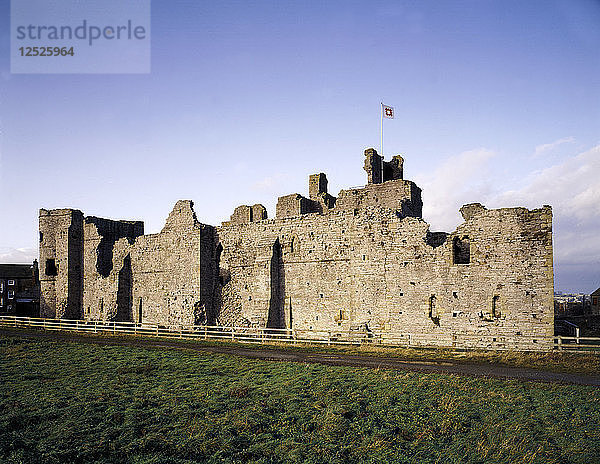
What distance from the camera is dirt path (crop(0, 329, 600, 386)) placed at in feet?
48.8

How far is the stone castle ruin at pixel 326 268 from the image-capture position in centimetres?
2041

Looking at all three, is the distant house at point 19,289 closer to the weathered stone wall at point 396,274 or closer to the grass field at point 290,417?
the weathered stone wall at point 396,274

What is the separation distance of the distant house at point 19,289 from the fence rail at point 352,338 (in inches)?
768

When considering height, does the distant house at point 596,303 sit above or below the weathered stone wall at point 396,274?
below

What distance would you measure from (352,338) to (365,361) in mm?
5151

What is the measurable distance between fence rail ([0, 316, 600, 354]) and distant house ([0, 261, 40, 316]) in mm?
19509

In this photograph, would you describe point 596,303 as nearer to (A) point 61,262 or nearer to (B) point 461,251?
(B) point 461,251

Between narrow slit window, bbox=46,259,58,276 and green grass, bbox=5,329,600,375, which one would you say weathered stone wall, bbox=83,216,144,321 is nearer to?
narrow slit window, bbox=46,259,58,276

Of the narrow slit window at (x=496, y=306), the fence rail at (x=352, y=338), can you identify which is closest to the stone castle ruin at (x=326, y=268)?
the narrow slit window at (x=496, y=306)

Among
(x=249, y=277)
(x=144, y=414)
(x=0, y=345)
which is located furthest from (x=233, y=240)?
(x=144, y=414)

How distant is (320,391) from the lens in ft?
43.7

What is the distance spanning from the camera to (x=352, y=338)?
23.2m

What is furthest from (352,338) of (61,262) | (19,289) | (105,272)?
(19,289)

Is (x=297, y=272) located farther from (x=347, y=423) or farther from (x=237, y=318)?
(x=347, y=423)
